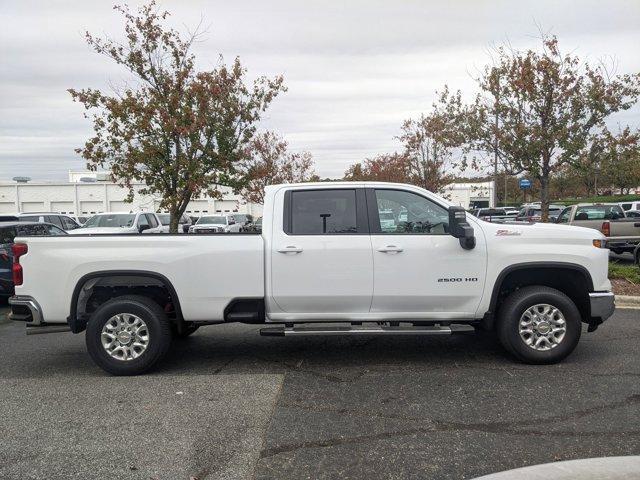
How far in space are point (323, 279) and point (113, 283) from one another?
2178 millimetres

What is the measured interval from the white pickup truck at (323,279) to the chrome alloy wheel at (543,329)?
0.01m

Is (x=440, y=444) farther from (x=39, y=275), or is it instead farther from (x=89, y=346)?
(x=39, y=275)

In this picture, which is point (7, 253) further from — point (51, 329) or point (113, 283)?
point (113, 283)

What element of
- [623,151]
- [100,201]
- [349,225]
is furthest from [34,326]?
[100,201]

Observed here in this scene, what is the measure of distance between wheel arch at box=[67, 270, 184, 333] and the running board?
41.0 inches

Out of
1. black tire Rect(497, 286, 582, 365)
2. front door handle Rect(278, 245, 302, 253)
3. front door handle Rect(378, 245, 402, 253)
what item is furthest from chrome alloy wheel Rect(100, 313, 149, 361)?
black tire Rect(497, 286, 582, 365)

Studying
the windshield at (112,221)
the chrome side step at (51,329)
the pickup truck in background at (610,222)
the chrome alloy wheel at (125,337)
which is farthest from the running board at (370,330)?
the windshield at (112,221)

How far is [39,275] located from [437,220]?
163 inches

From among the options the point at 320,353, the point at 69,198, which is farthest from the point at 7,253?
the point at 69,198

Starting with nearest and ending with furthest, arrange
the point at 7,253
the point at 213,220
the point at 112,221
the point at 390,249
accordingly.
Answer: the point at 390,249 < the point at 7,253 < the point at 112,221 < the point at 213,220

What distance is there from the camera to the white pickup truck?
19.3 ft

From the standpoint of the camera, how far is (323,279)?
587cm

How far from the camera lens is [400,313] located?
5.98 m

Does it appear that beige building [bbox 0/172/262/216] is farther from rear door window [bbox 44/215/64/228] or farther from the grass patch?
the grass patch
